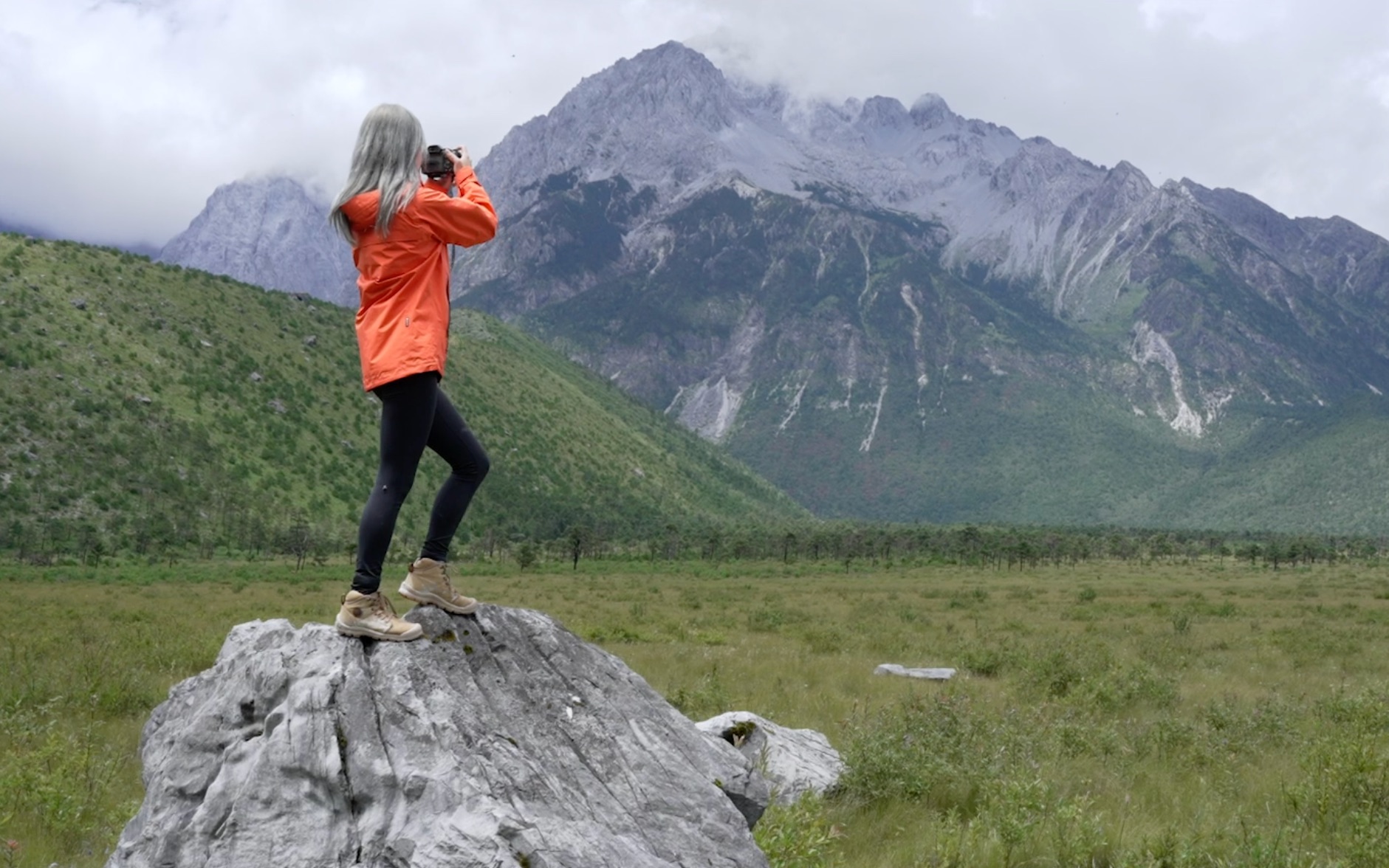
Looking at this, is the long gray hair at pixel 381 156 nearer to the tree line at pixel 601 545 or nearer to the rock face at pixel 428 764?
the rock face at pixel 428 764

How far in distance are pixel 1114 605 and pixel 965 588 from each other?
12.0 m

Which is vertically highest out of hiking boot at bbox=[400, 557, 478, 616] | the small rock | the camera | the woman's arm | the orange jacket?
the camera

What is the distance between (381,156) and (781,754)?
6.16 meters

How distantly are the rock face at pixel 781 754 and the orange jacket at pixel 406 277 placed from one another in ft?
13.5

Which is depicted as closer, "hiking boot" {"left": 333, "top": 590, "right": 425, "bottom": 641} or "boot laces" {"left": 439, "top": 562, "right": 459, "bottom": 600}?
"hiking boot" {"left": 333, "top": 590, "right": 425, "bottom": 641}

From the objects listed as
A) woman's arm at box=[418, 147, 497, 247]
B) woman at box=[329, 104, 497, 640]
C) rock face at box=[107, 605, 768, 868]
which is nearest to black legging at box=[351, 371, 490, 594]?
woman at box=[329, 104, 497, 640]

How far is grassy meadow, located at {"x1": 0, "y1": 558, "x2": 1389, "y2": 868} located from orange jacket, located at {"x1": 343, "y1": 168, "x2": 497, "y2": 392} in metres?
4.00

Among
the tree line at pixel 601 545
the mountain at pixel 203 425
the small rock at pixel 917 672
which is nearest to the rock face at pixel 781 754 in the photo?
the small rock at pixel 917 672

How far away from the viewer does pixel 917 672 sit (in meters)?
16.3

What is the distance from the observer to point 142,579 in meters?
46.2

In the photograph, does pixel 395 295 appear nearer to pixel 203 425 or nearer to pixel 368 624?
pixel 368 624

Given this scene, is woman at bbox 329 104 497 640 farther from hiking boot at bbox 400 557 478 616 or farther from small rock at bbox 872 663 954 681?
small rock at bbox 872 663 954 681

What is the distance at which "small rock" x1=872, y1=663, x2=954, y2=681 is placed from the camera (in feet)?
52.5

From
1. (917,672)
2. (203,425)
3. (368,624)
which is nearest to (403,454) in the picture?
(368,624)
